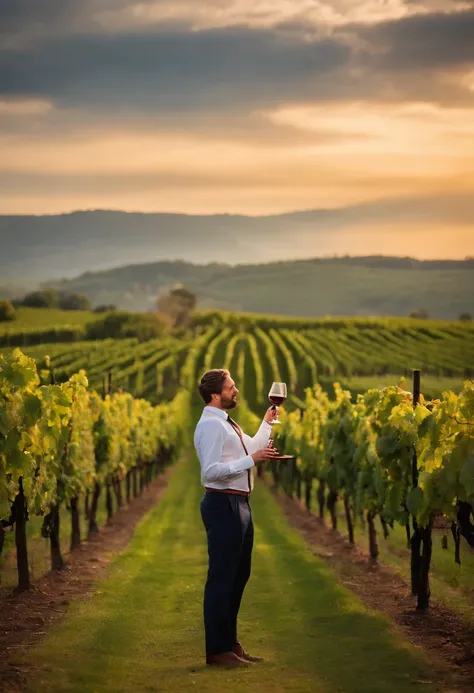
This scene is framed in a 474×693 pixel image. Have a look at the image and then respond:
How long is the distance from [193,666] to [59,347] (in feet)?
183

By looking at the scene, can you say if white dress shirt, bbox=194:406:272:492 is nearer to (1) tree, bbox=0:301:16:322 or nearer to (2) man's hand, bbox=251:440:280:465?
(2) man's hand, bbox=251:440:280:465

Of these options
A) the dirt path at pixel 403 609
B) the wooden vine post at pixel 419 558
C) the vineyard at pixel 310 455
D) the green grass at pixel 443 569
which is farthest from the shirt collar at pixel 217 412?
the wooden vine post at pixel 419 558

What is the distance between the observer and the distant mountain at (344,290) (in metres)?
152

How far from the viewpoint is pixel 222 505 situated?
7086 mm

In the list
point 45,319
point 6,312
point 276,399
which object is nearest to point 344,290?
point 45,319

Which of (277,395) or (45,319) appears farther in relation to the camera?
(45,319)

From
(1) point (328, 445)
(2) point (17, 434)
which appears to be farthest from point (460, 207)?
(2) point (17, 434)

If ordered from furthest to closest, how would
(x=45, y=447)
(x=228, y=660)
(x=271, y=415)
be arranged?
(x=45, y=447)
(x=228, y=660)
(x=271, y=415)

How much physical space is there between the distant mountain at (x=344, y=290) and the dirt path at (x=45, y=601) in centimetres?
11624

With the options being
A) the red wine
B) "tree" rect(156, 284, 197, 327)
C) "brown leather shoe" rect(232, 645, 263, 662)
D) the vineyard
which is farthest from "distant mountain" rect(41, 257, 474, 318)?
the red wine

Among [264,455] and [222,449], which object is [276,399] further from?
[222,449]

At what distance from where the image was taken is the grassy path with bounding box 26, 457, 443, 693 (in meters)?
6.85

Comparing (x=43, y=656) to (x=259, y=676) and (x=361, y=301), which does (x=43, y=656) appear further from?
(x=361, y=301)

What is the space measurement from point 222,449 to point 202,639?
247 cm
